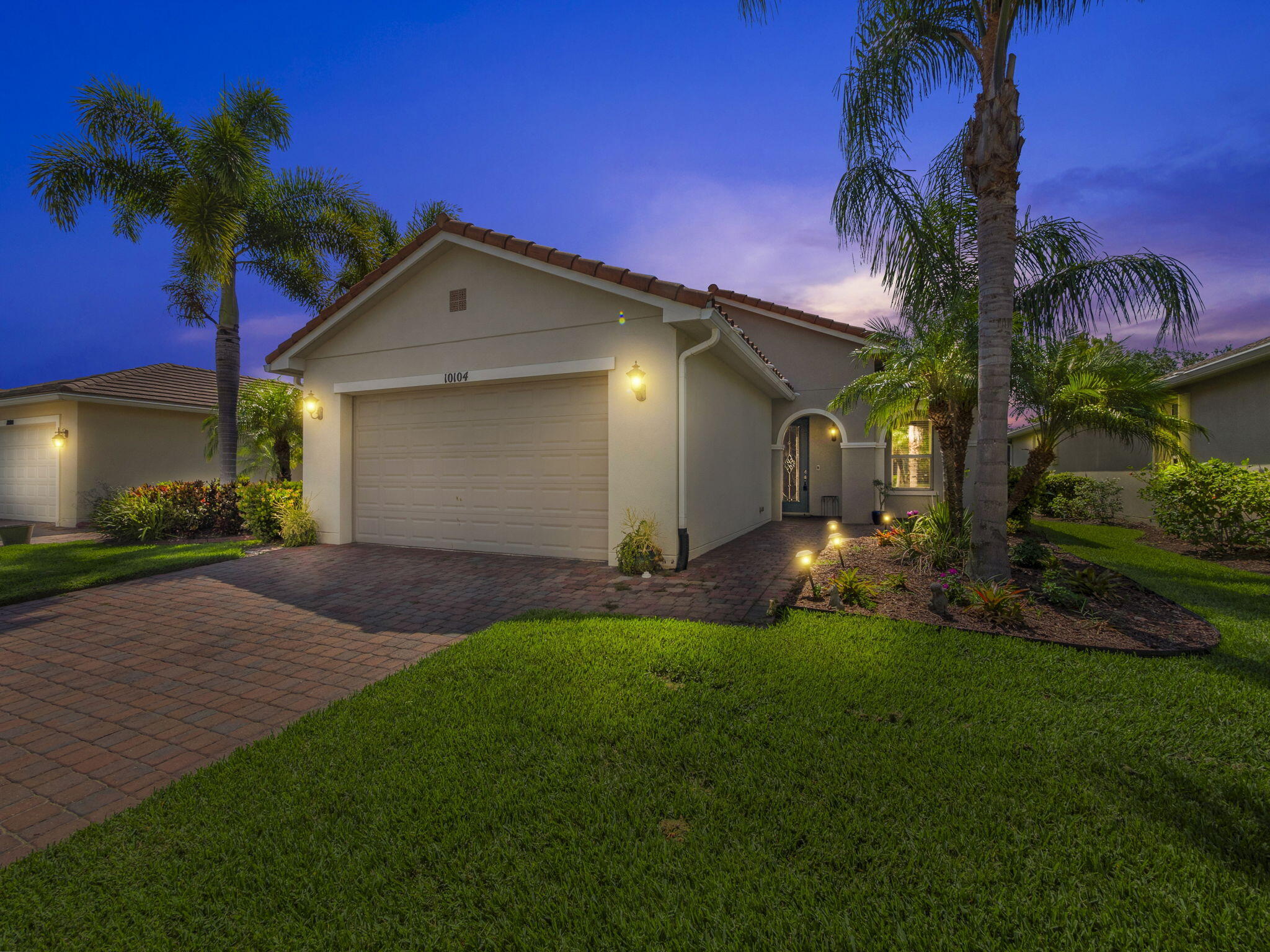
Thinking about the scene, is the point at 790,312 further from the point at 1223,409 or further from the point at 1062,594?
Answer: the point at 1062,594

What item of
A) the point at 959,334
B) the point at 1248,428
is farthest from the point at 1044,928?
the point at 1248,428

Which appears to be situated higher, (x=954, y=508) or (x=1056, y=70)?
(x=1056, y=70)

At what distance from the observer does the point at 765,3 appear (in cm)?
641

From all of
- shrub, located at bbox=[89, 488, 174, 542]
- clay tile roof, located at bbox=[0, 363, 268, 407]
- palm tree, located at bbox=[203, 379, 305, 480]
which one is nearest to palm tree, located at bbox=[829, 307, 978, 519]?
palm tree, located at bbox=[203, 379, 305, 480]

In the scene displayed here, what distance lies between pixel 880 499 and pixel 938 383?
5992 millimetres

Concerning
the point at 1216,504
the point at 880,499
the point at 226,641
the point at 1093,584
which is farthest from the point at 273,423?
the point at 1216,504

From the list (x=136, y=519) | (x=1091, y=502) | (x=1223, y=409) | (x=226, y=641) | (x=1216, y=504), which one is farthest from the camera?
(x=1091, y=502)

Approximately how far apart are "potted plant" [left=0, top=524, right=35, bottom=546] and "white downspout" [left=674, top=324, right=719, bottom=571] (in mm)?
12315

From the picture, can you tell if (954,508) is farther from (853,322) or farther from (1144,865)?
(853,322)

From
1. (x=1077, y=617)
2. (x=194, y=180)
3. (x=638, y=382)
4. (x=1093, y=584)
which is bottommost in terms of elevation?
(x=1077, y=617)

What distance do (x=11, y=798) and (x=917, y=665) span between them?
5.24 m

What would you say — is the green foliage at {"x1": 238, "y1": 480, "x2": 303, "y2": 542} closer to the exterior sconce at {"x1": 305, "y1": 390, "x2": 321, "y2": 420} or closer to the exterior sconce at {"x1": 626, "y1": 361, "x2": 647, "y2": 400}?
the exterior sconce at {"x1": 305, "y1": 390, "x2": 321, "y2": 420}

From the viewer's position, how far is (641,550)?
744cm

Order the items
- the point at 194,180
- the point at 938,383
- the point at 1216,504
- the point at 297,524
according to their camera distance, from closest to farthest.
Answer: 1. the point at 938,383
2. the point at 1216,504
3. the point at 297,524
4. the point at 194,180
